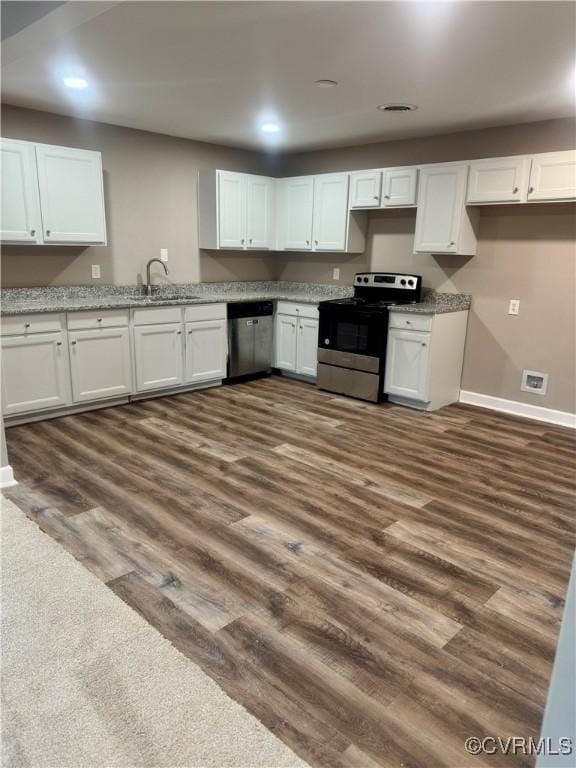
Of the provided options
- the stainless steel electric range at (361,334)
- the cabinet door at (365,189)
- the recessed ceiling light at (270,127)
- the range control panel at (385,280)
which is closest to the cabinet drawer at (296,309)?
the stainless steel electric range at (361,334)

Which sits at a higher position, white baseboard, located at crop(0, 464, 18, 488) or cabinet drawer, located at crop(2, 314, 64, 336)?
cabinet drawer, located at crop(2, 314, 64, 336)

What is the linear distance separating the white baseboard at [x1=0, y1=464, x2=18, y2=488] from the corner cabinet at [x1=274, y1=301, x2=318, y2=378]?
312cm

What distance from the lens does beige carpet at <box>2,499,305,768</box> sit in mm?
1504

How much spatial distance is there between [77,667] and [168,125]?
4366 millimetres

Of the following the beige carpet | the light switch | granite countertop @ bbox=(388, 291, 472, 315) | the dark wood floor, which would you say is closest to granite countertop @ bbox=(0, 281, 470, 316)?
granite countertop @ bbox=(388, 291, 472, 315)

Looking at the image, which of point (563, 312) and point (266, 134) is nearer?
point (563, 312)

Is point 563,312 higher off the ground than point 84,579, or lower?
higher

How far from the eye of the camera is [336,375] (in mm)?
5219

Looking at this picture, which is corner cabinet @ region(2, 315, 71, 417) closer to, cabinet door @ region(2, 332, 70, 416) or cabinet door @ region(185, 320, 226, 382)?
cabinet door @ region(2, 332, 70, 416)

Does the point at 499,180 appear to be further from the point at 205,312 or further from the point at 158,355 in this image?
the point at 158,355

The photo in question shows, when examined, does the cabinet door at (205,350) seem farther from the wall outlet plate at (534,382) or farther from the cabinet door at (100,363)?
the wall outlet plate at (534,382)

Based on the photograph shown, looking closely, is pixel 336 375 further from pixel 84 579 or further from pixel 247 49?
pixel 84 579

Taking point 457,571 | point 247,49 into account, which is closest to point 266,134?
point 247,49

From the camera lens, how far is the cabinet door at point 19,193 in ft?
12.7
